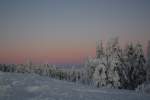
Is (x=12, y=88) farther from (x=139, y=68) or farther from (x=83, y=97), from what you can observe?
(x=139, y=68)

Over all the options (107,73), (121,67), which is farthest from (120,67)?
(107,73)

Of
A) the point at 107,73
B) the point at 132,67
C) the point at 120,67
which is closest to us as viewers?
the point at 107,73

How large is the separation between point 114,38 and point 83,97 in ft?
137

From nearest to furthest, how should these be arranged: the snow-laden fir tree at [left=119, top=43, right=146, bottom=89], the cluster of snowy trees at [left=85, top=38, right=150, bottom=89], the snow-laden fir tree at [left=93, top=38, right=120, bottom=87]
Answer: the snow-laden fir tree at [left=93, top=38, right=120, bottom=87]
the cluster of snowy trees at [left=85, top=38, right=150, bottom=89]
the snow-laden fir tree at [left=119, top=43, right=146, bottom=89]

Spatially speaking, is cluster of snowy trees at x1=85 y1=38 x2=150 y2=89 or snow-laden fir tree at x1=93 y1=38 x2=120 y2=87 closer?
snow-laden fir tree at x1=93 y1=38 x2=120 y2=87

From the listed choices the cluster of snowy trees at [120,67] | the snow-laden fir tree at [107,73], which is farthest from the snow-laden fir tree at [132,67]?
the snow-laden fir tree at [107,73]

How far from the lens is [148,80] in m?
43.1

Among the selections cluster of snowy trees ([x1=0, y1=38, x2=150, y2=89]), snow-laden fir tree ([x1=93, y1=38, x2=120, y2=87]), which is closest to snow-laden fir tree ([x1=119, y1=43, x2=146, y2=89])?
cluster of snowy trees ([x1=0, y1=38, x2=150, y2=89])

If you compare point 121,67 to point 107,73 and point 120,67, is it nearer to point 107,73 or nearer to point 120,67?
point 120,67

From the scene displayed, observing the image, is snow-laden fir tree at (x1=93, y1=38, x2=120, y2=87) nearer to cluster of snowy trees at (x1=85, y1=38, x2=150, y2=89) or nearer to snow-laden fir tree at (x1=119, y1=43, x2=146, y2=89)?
cluster of snowy trees at (x1=85, y1=38, x2=150, y2=89)

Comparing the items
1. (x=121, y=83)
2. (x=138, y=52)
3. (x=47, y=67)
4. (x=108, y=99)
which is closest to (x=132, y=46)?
(x=138, y=52)

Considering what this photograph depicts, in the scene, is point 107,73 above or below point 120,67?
below

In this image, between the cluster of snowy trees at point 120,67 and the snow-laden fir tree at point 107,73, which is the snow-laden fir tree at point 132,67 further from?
the snow-laden fir tree at point 107,73

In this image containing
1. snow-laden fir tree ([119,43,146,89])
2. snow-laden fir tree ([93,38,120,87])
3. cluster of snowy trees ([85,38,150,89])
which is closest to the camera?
snow-laden fir tree ([93,38,120,87])
